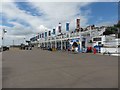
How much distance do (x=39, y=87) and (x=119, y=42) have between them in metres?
42.5

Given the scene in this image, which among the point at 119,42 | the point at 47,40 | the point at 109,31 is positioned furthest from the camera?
the point at 47,40

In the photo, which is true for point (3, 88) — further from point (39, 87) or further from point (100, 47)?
point (100, 47)

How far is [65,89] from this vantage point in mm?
8211

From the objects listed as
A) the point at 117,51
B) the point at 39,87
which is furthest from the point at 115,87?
the point at 117,51

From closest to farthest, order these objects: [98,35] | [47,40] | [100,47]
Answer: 1. [100,47]
2. [98,35]
3. [47,40]

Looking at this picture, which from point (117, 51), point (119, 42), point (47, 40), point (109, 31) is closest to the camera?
point (117, 51)

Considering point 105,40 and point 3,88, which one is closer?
point 3,88

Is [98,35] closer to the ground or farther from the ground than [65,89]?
farther from the ground

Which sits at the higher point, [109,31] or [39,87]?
[109,31]

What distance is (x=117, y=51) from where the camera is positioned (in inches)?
1788

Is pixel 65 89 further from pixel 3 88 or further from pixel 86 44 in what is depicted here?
pixel 86 44

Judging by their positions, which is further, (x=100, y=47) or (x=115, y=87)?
(x=100, y=47)

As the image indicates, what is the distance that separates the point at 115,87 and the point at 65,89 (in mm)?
2111

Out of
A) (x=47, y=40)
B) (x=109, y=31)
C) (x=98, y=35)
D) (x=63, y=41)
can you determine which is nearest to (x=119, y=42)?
(x=98, y=35)
